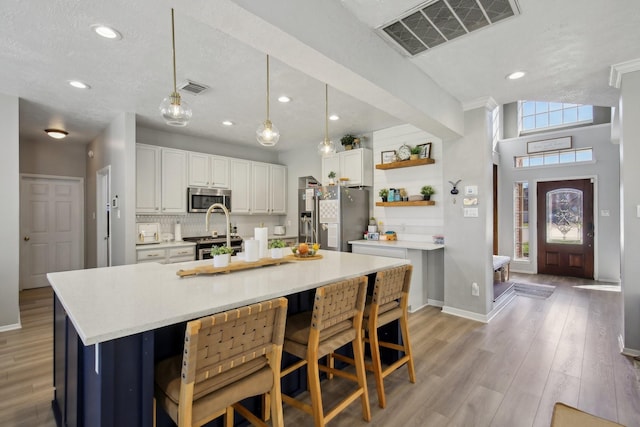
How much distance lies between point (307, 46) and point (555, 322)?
4075 mm

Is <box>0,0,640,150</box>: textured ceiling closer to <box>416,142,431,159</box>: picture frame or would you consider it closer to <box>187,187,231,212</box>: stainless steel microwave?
<box>416,142,431,159</box>: picture frame

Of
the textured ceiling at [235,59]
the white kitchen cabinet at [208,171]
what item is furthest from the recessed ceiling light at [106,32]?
the white kitchen cabinet at [208,171]

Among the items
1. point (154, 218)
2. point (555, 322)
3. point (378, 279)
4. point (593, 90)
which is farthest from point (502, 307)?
point (154, 218)

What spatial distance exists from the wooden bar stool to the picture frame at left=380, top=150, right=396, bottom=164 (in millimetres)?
2884

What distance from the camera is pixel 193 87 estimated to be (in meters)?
3.32

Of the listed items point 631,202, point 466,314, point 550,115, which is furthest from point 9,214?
point 550,115

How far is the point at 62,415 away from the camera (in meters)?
1.89

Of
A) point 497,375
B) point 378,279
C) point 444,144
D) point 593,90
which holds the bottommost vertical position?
point 497,375

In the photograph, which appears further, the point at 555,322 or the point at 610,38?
the point at 555,322

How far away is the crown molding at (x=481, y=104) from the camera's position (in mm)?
3633

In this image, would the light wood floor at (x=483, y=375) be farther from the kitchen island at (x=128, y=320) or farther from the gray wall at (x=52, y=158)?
the gray wall at (x=52, y=158)

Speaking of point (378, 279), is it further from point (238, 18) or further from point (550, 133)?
point (550, 133)

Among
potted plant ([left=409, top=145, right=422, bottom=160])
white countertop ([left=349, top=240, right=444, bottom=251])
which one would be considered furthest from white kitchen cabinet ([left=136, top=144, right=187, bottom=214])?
potted plant ([left=409, top=145, right=422, bottom=160])

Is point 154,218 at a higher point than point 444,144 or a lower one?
lower
